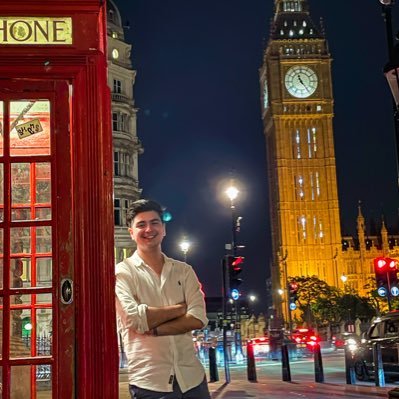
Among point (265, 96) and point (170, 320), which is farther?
point (265, 96)

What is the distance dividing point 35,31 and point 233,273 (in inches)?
542

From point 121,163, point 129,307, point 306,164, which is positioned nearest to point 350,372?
point 129,307

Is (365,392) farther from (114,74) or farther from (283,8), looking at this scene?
(283,8)

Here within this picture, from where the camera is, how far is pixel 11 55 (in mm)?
3865

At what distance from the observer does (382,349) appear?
14742 mm

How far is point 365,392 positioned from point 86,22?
11.1m

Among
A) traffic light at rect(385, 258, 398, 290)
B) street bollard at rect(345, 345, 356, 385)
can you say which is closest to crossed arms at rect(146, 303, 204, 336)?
street bollard at rect(345, 345, 356, 385)

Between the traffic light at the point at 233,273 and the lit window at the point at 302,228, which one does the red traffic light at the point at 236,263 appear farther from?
the lit window at the point at 302,228

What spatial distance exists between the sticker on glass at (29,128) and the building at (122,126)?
3107 centimetres

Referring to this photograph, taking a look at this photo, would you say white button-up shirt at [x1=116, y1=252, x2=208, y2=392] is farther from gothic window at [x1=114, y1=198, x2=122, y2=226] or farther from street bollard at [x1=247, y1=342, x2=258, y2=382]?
gothic window at [x1=114, y1=198, x2=122, y2=226]

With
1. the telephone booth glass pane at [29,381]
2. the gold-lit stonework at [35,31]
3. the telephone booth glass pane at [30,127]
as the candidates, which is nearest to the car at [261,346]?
the telephone booth glass pane at [29,381]

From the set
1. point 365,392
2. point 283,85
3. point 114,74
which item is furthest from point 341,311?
point 365,392

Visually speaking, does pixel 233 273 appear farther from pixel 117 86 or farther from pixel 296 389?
pixel 117 86

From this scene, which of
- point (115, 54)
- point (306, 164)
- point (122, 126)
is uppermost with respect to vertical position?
point (306, 164)
